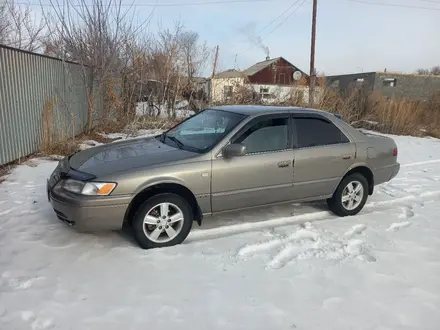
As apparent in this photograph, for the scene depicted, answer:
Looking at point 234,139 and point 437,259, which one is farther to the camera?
point 234,139

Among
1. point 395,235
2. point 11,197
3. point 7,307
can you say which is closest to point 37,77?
point 11,197

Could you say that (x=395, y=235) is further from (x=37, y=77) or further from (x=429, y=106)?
(x=429, y=106)

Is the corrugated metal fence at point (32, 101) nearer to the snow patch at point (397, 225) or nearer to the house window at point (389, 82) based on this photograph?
the snow patch at point (397, 225)

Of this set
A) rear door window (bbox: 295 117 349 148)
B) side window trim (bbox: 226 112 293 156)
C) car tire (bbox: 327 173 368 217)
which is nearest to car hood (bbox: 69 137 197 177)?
side window trim (bbox: 226 112 293 156)

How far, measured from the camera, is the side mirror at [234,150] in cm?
391

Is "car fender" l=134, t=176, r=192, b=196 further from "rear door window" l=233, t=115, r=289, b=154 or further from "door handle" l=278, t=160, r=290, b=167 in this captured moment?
"door handle" l=278, t=160, r=290, b=167

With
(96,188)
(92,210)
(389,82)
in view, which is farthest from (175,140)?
(389,82)

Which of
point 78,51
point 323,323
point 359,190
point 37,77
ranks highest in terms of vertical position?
point 78,51

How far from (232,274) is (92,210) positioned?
1.49 meters

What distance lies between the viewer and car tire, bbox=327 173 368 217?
4.89m

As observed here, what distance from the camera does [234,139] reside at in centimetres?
411

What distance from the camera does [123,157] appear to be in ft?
13.0

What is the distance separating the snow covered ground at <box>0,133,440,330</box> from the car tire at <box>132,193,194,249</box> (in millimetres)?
125

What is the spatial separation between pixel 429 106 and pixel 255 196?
16359mm
